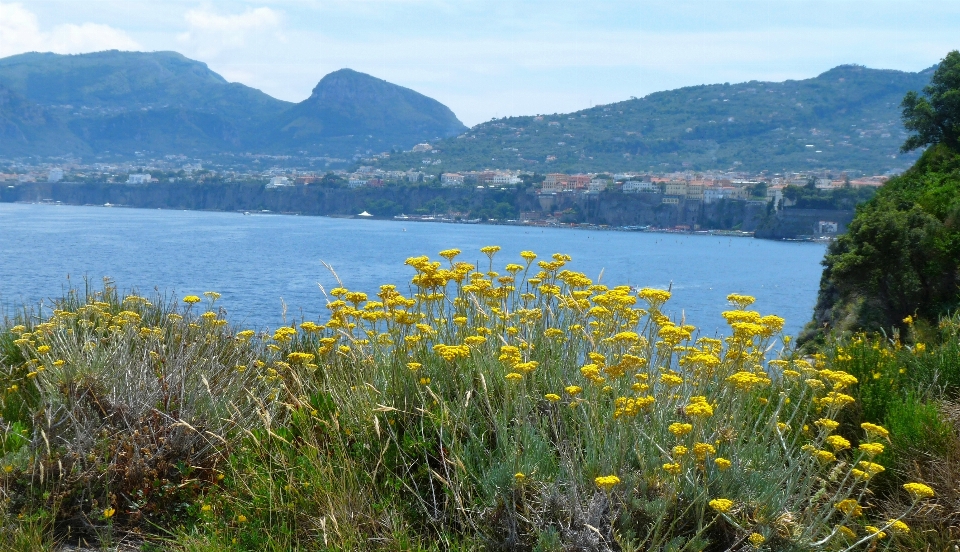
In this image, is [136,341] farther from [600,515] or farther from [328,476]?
[600,515]

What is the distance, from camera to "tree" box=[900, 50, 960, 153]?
98.8 ft

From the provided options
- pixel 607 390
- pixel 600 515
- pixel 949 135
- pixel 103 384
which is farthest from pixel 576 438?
pixel 949 135

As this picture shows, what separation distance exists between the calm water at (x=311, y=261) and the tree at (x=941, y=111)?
11180 mm

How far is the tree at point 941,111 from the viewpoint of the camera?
98.8 feet

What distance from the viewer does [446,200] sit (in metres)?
114

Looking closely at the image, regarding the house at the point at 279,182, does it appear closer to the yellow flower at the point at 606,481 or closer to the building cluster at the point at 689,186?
the building cluster at the point at 689,186

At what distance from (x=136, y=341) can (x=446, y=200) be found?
360 feet

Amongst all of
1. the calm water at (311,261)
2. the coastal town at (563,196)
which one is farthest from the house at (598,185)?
the calm water at (311,261)

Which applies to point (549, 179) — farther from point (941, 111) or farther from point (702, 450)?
point (702, 450)

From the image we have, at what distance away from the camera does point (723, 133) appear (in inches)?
6107

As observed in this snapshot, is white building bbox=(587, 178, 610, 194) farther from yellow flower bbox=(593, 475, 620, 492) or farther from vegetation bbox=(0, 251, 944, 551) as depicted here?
yellow flower bbox=(593, 475, 620, 492)

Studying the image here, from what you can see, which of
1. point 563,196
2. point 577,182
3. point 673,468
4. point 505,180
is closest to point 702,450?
point 673,468

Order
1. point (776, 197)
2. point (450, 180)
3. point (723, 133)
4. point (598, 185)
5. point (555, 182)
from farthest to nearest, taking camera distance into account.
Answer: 1. point (723, 133)
2. point (450, 180)
3. point (598, 185)
4. point (555, 182)
5. point (776, 197)

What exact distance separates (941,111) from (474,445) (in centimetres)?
3315
